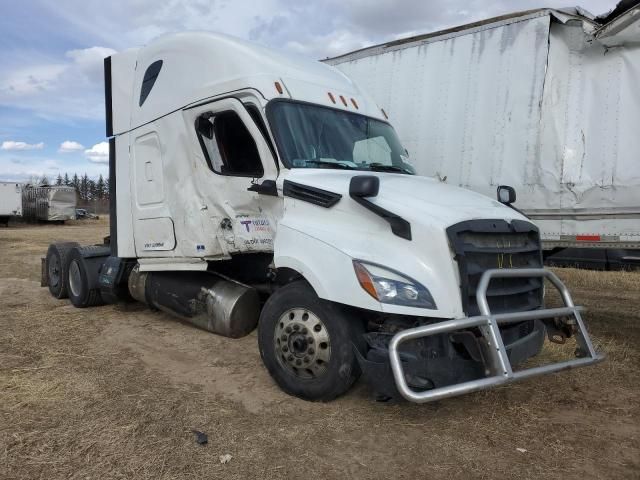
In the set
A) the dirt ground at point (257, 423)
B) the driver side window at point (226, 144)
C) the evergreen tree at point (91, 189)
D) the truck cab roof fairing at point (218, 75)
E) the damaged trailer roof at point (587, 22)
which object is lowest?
the dirt ground at point (257, 423)

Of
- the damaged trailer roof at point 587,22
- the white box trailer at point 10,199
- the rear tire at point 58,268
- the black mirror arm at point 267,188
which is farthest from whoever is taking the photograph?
the white box trailer at point 10,199

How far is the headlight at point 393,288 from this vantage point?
3.67 meters

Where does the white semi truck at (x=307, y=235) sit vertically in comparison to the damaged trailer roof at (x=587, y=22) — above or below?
below

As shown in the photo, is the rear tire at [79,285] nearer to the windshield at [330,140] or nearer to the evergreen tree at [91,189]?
the windshield at [330,140]

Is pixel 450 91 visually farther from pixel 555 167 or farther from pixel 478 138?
pixel 555 167

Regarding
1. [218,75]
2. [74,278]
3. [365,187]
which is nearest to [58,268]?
[74,278]

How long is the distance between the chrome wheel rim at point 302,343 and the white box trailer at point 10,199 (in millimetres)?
33825

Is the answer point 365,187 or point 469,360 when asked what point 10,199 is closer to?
point 365,187

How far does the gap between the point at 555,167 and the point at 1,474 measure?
245 inches

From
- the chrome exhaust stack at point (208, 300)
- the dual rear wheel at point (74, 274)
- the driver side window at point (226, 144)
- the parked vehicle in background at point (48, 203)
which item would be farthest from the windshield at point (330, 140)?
the parked vehicle in background at point (48, 203)

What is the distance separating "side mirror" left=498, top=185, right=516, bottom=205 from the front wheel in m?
2.23

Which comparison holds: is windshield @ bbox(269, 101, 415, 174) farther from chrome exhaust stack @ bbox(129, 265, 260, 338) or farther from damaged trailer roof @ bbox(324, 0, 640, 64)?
damaged trailer roof @ bbox(324, 0, 640, 64)

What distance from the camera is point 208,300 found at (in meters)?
5.84

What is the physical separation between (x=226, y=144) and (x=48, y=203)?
3588 centimetres
